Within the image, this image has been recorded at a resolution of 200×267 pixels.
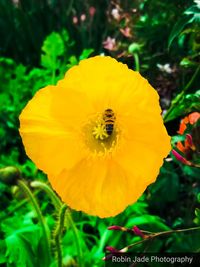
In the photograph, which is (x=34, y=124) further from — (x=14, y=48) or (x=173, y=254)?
(x=14, y=48)

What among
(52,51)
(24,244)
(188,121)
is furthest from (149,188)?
(52,51)

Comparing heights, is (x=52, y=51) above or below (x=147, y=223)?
above

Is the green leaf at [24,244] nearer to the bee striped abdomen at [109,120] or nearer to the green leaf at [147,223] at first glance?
the green leaf at [147,223]

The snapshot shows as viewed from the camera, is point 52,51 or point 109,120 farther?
point 52,51

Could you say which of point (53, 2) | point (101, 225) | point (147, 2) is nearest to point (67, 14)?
point (53, 2)

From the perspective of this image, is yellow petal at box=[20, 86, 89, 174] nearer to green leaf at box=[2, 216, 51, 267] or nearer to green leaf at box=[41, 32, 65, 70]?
green leaf at box=[2, 216, 51, 267]

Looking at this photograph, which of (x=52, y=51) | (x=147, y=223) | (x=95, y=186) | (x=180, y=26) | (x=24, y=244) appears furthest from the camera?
(x=52, y=51)

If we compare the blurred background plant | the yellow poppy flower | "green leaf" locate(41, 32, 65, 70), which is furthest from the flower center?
"green leaf" locate(41, 32, 65, 70)

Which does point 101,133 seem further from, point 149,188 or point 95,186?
point 149,188

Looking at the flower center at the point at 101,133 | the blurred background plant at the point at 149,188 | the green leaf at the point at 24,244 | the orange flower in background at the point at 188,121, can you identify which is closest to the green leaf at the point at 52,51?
the blurred background plant at the point at 149,188
